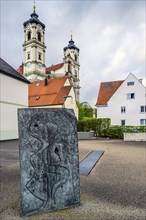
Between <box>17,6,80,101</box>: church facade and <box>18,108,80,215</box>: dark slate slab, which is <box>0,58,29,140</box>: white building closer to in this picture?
<box>18,108,80,215</box>: dark slate slab

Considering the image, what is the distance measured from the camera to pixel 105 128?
1862 centimetres

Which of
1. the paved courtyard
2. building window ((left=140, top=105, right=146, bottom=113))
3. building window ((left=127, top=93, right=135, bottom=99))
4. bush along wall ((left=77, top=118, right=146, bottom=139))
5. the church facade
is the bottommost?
the paved courtyard

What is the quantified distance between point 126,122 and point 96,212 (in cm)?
2761

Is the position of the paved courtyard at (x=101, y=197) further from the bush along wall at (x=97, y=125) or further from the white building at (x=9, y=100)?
the bush along wall at (x=97, y=125)

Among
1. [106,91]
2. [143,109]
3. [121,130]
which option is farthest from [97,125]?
[106,91]

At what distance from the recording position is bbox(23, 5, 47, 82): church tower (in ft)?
174

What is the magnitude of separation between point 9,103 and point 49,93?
16.5 metres

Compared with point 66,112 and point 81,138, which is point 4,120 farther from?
point 66,112

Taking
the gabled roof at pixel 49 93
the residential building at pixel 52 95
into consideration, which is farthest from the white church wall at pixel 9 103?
the gabled roof at pixel 49 93

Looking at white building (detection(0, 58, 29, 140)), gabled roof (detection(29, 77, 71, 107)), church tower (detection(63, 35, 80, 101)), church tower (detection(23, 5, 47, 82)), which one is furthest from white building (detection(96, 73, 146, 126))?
church tower (detection(63, 35, 80, 101))

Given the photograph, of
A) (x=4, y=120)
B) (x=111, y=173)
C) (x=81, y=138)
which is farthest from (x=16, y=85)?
(x=111, y=173)

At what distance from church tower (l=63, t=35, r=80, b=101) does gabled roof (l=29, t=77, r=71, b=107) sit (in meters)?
24.0

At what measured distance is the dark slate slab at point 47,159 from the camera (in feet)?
9.62

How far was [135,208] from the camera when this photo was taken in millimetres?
3135
